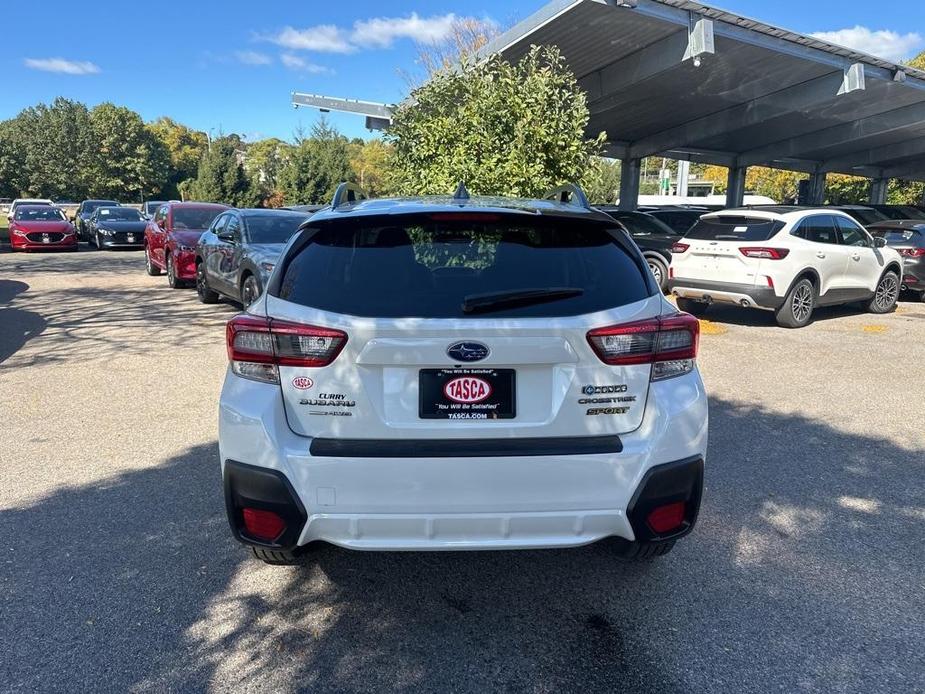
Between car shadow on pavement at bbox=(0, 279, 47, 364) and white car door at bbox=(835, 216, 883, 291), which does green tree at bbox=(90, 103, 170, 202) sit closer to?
car shadow on pavement at bbox=(0, 279, 47, 364)

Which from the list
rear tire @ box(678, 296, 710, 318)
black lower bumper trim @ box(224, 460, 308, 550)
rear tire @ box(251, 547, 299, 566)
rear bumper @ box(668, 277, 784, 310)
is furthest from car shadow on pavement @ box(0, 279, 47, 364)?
rear tire @ box(678, 296, 710, 318)

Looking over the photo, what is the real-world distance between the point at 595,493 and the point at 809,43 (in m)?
15.1

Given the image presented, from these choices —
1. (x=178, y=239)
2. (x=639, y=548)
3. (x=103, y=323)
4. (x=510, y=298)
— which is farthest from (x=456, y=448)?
(x=178, y=239)

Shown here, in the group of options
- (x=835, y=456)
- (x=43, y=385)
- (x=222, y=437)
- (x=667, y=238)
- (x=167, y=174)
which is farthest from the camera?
(x=167, y=174)

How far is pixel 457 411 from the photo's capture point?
2.61 m

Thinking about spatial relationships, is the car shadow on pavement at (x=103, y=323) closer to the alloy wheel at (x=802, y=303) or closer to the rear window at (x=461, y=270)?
the rear window at (x=461, y=270)

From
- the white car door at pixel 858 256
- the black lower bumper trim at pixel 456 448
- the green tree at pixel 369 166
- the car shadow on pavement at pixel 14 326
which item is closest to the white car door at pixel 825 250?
the white car door at pixel 858 256

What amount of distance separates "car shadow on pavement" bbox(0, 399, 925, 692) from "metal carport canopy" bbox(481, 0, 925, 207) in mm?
10745

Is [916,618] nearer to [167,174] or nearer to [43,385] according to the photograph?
[43,385]

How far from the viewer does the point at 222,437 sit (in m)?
2.79

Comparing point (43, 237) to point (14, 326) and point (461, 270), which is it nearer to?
point (14, 326)

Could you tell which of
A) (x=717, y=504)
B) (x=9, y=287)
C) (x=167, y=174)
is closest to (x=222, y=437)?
(x=717, y=504)

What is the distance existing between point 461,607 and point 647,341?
4.71ft

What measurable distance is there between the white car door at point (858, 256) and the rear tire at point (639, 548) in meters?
9.51
